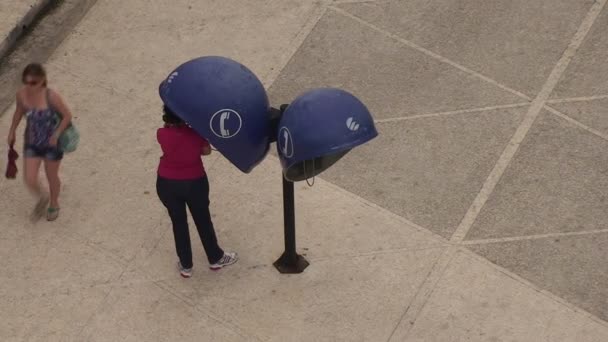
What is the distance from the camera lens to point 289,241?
860cm

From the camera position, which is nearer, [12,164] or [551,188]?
[12,164]

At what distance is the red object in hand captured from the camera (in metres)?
8.92

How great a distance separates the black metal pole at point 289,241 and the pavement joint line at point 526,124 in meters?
1.27

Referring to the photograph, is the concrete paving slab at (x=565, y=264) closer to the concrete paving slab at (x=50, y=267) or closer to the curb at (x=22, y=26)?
the concrete paving slab at (x=50, y=267)

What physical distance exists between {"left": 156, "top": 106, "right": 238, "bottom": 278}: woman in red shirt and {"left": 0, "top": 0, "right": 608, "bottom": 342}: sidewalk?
13.6 inches

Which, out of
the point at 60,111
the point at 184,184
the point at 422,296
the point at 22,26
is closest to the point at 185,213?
the point at 184,184

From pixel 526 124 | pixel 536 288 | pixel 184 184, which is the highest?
pixel 184 184

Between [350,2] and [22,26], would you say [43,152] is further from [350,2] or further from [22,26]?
[350,2]

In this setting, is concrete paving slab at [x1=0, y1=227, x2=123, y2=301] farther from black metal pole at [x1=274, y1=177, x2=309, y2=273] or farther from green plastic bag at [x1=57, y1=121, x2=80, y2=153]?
black metal pole at [x1=274, y1=177, x2=309, y2=273]

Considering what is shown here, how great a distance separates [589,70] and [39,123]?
16.7 ft

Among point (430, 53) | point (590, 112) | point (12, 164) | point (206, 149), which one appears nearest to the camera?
point (206, 149)

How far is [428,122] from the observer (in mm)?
9930

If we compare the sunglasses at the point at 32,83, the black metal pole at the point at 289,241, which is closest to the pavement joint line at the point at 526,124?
the black metal pole at the point at 289,241

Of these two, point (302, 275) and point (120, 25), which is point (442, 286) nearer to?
point (302, 275)
